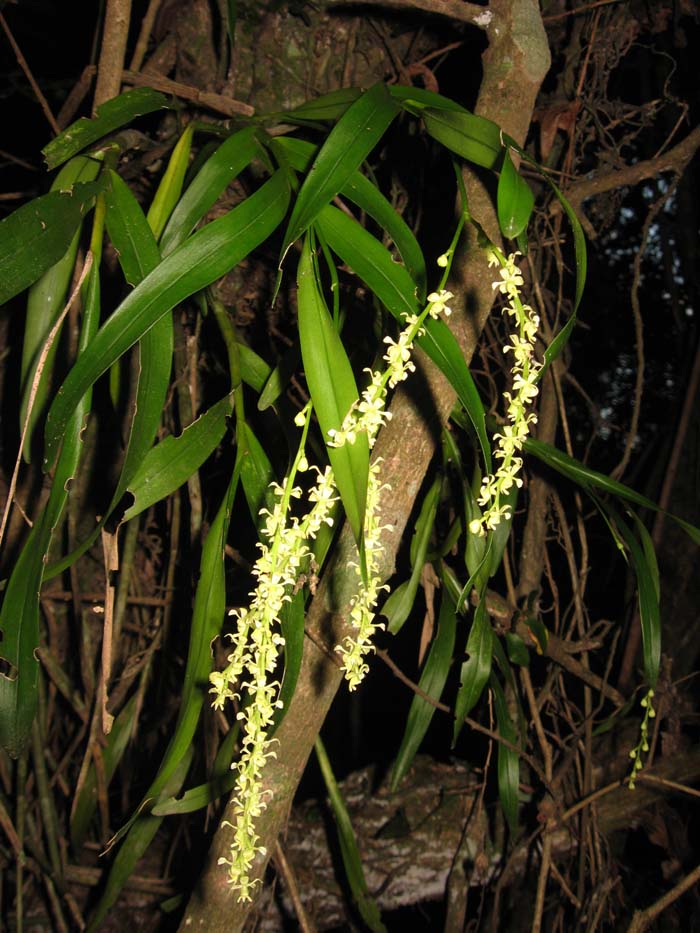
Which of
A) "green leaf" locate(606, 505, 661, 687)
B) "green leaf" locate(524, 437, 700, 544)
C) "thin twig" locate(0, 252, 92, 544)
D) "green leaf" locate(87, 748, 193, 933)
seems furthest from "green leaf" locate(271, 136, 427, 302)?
"green leaf" locate(87, 748, 193, 933)

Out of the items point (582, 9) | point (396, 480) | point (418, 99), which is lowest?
point (396, 480)

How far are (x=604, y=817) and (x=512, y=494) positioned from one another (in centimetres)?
58

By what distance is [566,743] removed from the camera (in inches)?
47.7

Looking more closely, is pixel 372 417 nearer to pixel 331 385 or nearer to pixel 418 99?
pixel 331 385

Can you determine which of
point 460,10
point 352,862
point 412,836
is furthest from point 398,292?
point 412,836

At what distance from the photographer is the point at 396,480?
2.26 ft

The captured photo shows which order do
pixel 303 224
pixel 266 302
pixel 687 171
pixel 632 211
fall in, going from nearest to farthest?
pixel 303 224 < pixel 266 302 < pixel 687 171 < pixel 632 211

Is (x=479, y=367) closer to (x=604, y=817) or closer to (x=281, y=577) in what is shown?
(x=604, y=817)

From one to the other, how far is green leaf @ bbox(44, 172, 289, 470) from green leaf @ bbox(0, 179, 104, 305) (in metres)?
0.09

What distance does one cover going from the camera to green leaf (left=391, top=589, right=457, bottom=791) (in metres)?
0.90

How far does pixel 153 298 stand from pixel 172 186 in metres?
0.27

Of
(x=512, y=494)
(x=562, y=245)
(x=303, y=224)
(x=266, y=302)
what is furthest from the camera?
(x=562, y=245)

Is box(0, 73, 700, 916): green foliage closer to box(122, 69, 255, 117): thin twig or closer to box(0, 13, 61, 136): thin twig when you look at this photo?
box(122, 69, 255, 117): thin twig

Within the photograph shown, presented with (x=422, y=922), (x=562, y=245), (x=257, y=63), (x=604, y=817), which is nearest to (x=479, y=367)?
(x=562, y=245)
